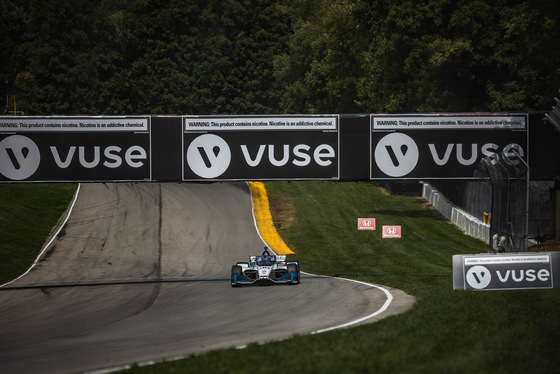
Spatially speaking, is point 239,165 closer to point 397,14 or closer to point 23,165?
point 23,165

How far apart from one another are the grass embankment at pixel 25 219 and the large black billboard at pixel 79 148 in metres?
7.36

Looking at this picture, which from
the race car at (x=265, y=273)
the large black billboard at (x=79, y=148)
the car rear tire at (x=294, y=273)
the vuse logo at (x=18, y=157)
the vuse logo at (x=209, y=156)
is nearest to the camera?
the vuse logo at (x=18, y=157)

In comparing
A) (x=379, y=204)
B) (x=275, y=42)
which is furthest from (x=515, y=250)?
(x=275, y=42)

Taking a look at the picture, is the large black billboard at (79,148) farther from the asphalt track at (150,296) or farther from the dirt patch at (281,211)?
the dirt patch at (281,211)

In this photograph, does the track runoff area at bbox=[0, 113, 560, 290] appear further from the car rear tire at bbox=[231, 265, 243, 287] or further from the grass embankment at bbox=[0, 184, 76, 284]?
the grass embankment at bbox=[0, 184, 76, 284]

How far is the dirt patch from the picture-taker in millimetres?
45500

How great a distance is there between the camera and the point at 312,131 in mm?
24188

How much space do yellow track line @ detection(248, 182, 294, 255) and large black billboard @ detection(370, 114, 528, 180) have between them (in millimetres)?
14697

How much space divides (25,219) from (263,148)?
24247 mm

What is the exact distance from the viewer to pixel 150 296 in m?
23.3

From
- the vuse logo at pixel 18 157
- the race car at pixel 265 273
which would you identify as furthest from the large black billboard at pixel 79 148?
the race car at pixel 265 273

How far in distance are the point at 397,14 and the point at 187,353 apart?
1370 inches

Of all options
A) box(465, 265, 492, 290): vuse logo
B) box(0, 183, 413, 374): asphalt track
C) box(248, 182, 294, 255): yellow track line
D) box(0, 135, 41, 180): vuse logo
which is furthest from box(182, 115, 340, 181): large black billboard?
box(248, 182, 294, 255): yellow track line

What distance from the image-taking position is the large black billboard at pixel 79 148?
24109 millimetres
